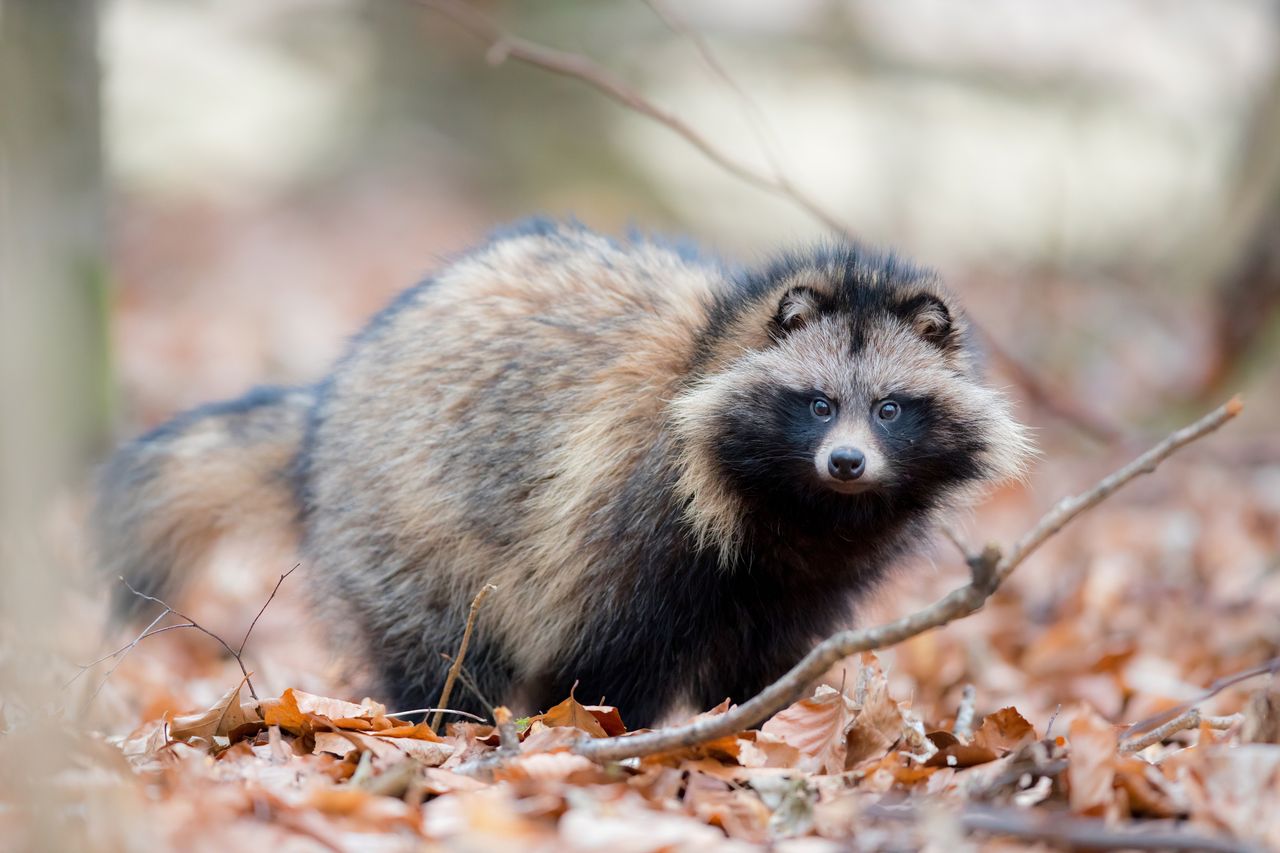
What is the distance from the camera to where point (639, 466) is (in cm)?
493

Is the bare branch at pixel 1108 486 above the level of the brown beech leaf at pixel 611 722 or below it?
above

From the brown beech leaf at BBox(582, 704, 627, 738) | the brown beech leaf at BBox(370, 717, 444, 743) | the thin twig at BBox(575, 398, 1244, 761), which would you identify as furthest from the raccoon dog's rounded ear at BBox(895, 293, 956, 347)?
the brown beech leaf at BBox(370, 717, 444, 743)

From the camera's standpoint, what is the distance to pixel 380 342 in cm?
572

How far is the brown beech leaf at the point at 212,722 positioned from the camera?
13.6ft

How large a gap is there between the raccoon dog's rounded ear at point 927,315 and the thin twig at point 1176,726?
5.57ft

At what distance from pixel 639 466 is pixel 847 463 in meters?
0.88

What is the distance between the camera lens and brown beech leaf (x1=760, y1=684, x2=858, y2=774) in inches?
160

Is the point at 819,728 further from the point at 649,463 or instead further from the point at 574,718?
the point at 649,463

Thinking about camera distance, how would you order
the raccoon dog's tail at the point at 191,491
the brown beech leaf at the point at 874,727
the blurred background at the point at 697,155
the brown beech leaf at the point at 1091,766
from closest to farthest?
the brown beech leaf at the point at 1091,766, the brown beech leaf at the point at 874,727, the raccoon dog's tail at the point at 191,491, the blurred background at the point at 697,155

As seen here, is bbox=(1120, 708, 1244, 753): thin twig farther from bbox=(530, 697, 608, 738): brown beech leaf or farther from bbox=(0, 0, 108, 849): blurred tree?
bbox=(0, 0, 108, 849): blurred tree

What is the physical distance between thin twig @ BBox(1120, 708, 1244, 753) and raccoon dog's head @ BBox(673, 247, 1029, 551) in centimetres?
121

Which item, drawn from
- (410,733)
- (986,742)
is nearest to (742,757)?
(986,742)

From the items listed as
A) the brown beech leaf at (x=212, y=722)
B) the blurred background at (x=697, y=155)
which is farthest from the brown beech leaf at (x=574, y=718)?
the blurred background at (x=697, y=155)

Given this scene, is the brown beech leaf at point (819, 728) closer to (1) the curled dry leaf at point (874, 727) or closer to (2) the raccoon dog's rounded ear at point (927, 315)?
(1) the curled dry leaf at point (874, 727)
